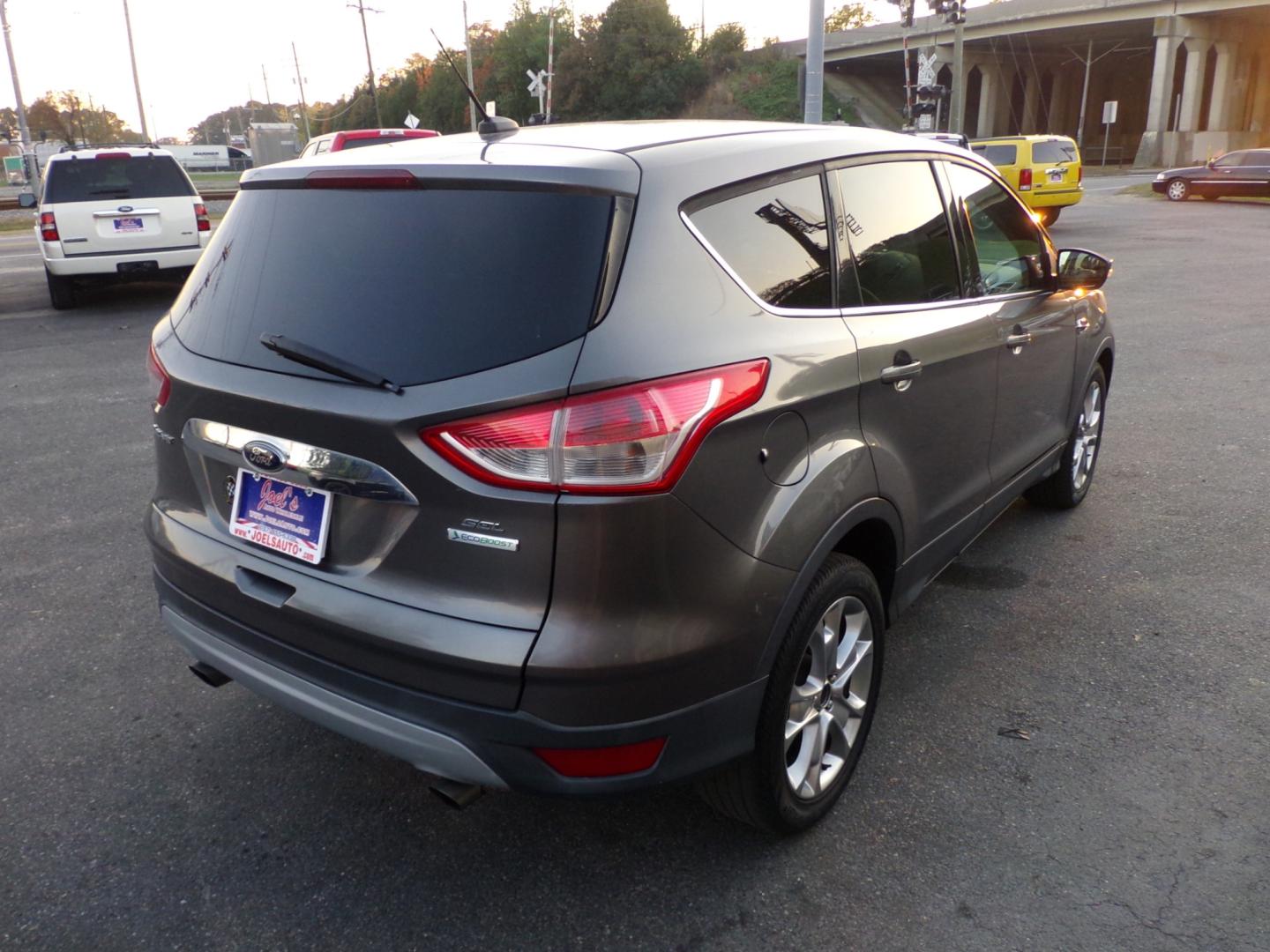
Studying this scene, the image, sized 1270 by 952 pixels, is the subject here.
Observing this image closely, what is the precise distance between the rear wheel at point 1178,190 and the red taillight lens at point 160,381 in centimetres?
2982

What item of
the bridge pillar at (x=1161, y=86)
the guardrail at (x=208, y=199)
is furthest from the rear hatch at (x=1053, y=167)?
the bridge pillar at (x=1161, y=86)

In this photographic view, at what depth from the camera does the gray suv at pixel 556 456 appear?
6.97 feet

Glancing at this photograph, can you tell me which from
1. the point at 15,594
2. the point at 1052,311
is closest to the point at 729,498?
the point at 1052,311

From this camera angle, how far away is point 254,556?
2.54 m

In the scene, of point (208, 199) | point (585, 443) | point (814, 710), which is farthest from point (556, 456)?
point (208, 199)

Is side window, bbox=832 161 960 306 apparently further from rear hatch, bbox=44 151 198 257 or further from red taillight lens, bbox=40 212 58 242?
red taillight lens, bbox=40 212 58 242

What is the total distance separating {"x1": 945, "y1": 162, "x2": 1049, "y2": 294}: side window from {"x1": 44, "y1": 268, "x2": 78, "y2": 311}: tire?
11.1 metres

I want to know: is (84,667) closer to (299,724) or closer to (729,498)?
(299,724)

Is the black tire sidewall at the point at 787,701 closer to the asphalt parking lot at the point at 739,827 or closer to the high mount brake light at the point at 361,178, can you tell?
the asphalt parking lot at the point at 739,827

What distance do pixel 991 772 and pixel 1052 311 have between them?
201cm

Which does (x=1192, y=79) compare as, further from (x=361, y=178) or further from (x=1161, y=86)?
(x=361, y=178)

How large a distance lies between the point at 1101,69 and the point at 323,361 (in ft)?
244

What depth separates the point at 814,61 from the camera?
14.2 metres

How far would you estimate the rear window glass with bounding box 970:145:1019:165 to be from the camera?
2067cm
